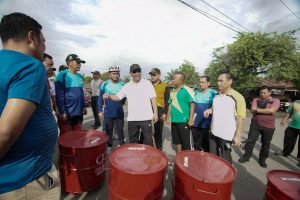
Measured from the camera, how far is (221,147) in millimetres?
3303

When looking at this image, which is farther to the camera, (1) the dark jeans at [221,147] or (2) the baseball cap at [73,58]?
(2) the baseball cap at [73,58]

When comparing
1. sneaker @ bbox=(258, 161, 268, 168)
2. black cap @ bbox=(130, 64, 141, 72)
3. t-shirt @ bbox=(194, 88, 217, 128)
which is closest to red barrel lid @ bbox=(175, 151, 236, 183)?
black cap @ bbox=(130, 64, 141, 72)

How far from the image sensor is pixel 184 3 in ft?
25.8

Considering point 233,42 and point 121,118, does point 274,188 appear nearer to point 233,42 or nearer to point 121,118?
point 121,118

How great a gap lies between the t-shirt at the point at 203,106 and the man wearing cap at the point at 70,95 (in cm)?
264

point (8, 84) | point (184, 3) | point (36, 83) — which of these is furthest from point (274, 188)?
point (184, 3)

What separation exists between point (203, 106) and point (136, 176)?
10.5ft

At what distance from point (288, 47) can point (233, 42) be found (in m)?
6.21

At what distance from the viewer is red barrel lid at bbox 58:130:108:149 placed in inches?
108

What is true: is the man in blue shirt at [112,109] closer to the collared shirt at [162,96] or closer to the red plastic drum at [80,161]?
the collared shirt at [162,96]

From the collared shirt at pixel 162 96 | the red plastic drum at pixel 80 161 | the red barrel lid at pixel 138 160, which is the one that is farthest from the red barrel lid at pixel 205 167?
the collared shirt at pixel 162 96

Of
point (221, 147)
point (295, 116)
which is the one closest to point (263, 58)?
point (295, 116)

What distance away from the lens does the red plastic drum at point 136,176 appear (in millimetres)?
1973

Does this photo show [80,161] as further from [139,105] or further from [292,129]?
[292,129]
